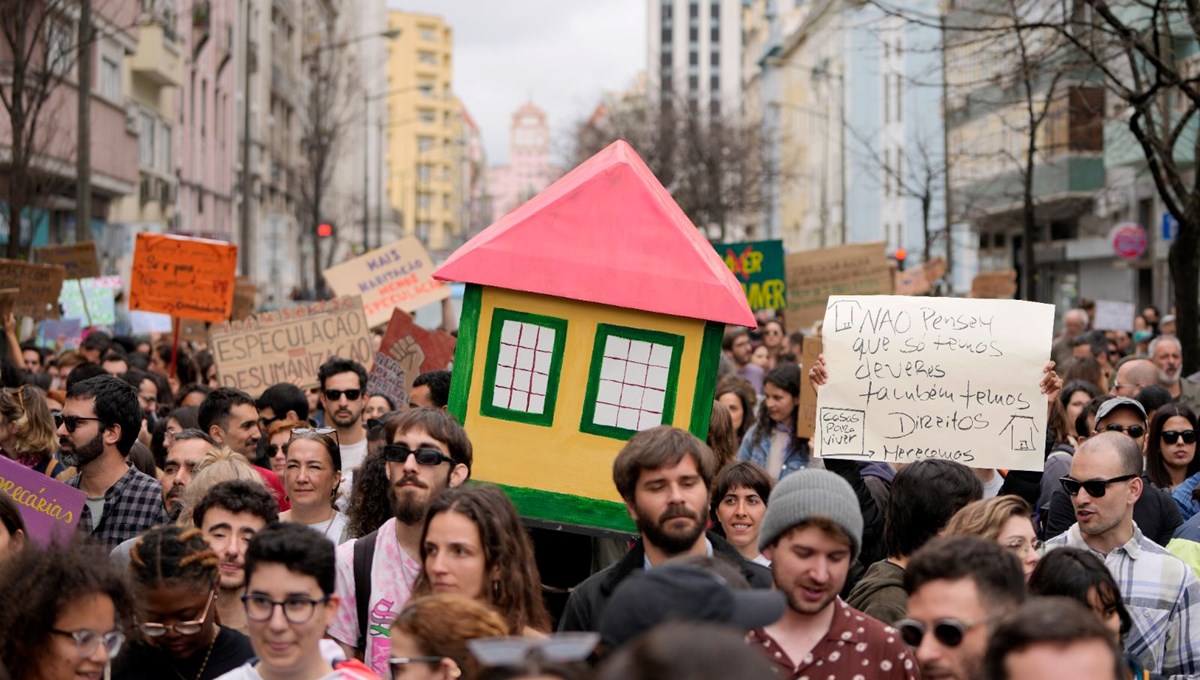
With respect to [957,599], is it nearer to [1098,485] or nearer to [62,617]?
[1098,485]

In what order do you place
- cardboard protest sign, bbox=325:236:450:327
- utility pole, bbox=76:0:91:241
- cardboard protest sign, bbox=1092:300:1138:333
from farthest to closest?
cardboard protest sign, bbox=1092:300:1138:333
utility pole, bbox=76:0:91:241
cardboard protest sign, bbox=325:236:450:327

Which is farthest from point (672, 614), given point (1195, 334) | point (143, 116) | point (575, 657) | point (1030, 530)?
→ point (143, 116)

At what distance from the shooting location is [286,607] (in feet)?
15.9

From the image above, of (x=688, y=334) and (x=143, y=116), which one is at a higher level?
(x=143, y=116)

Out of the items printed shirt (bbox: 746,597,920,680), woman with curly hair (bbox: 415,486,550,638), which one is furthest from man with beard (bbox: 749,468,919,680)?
woman with curly hair (bbox: 415,486,550,638)

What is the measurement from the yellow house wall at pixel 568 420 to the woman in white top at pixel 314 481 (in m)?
0.61

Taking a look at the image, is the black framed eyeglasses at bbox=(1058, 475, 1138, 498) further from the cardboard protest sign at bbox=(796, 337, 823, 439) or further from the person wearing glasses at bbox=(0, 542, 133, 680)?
the cardboard protest sign at bbox=(796, 337, 823, 439)

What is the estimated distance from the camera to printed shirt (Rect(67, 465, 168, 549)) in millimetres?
7809

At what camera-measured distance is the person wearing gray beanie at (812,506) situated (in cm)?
507

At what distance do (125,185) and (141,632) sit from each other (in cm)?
3267

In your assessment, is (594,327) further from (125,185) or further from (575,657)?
(125,185)

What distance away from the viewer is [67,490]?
7121 mm

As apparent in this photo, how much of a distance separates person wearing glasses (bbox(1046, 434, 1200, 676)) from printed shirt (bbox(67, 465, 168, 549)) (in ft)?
12.3

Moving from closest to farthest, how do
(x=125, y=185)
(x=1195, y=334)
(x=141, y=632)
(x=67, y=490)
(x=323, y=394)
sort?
(x=141, y=632), (x=67, y=490), (x=323, y=394), (x=1195, y=334), (x=125, y=185)
